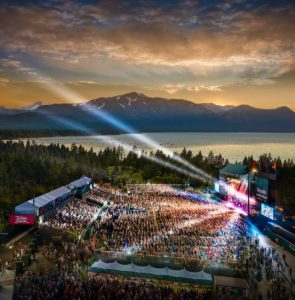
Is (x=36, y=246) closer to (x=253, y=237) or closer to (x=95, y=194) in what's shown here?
(x=253, y=237)

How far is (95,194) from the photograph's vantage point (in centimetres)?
3900

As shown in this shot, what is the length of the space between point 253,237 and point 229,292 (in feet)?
34.2

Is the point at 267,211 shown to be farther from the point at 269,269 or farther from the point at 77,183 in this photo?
the point at 77,183

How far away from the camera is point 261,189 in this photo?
27219mm

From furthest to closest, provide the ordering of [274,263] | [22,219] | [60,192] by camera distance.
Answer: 1. [60,192]
2. [22,219]
3. [274,263]

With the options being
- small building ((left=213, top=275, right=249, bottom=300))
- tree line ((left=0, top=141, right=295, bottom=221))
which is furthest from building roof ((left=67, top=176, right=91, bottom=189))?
small building ((left=213, top=275, right=249, bottom=300))

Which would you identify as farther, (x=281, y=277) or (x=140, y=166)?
(x=140, y=166)

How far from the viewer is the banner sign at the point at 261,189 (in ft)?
86.9

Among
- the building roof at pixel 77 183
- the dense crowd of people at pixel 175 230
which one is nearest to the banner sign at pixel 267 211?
the dense crowd of people at pixel 175 230

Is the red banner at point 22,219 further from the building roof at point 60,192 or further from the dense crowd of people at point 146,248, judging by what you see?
the building roof at point 60,192

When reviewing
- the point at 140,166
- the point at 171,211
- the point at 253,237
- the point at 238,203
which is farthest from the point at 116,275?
the point at 140,166

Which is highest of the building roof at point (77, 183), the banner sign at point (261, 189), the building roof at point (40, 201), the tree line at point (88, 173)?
the banner sign at point (261, 189)

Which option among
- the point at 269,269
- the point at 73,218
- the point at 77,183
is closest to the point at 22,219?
the point at 73,218

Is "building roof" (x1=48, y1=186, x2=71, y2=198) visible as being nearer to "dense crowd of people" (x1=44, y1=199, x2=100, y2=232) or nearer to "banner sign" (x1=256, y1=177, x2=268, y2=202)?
"dense crowd of people" (x1=44, y1=199, x2=100, y2=232)
